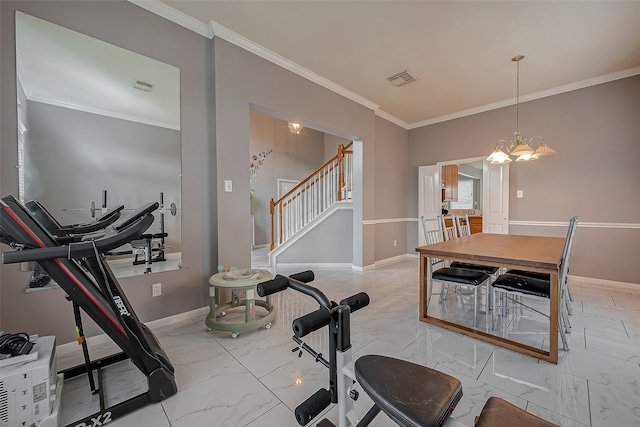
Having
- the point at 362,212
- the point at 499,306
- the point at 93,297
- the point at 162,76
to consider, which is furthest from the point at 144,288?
the point at 499,306

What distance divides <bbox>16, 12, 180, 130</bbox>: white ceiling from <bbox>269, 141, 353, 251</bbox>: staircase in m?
2.91

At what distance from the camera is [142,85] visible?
241 cm

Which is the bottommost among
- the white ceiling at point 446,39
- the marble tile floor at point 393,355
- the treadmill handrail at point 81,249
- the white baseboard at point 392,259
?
the marble tile floor at point 393,355

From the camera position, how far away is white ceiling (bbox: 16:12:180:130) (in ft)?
6.23

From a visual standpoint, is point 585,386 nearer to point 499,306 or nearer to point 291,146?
point 499,306

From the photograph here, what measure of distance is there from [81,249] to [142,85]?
1.88 meters

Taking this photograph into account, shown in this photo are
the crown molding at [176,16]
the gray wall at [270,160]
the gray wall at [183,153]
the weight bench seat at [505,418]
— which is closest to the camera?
the weight bench seat at [505,418]

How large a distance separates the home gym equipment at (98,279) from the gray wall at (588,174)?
5.22 metres

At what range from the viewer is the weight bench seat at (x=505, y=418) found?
679 mm

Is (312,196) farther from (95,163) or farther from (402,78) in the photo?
(95,163)

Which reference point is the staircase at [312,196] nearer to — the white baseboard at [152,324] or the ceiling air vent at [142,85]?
the white baseboard at [152,324]

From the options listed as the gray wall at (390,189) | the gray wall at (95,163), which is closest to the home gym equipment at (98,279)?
the gray wall at (95,163)

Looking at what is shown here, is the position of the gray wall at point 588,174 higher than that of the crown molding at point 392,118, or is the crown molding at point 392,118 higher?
the crown molding at point 392,118

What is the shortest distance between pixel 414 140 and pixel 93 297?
5.83 meters
